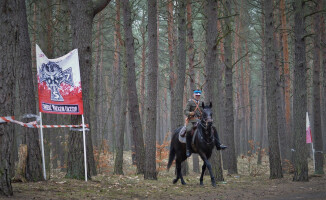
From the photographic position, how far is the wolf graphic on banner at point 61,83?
10.0 meters

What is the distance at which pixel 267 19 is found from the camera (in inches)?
575

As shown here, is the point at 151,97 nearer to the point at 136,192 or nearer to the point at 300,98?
the point at 136,192

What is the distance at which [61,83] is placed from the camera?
1020cm

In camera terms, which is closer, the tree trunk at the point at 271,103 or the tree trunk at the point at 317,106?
the tree trunk at the point at 271,103

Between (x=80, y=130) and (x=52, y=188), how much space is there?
2372 millimetres

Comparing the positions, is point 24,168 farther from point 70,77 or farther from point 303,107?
point 303,107

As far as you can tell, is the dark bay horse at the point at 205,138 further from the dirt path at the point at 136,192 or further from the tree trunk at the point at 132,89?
the tree trunk at the point at 132,89

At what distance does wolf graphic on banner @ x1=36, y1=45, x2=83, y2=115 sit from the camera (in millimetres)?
10047

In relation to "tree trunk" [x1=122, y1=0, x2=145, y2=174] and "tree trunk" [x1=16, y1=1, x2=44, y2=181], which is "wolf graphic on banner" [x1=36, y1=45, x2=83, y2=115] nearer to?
"tree trunk" [x1=16, y1=1, x2=44, y2=181]

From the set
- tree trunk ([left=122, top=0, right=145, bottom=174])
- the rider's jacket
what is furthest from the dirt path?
tree trunk ([left=122, top=0, right=145, bottom=174])

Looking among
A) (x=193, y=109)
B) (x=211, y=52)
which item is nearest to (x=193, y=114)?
(x=193, y=109)

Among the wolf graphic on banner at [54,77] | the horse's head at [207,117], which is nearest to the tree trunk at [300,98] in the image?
the horse's head at [207,117]

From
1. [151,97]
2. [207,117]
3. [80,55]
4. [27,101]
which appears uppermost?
[80,55]

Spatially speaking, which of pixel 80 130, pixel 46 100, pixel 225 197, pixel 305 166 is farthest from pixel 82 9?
pixel 305 166
